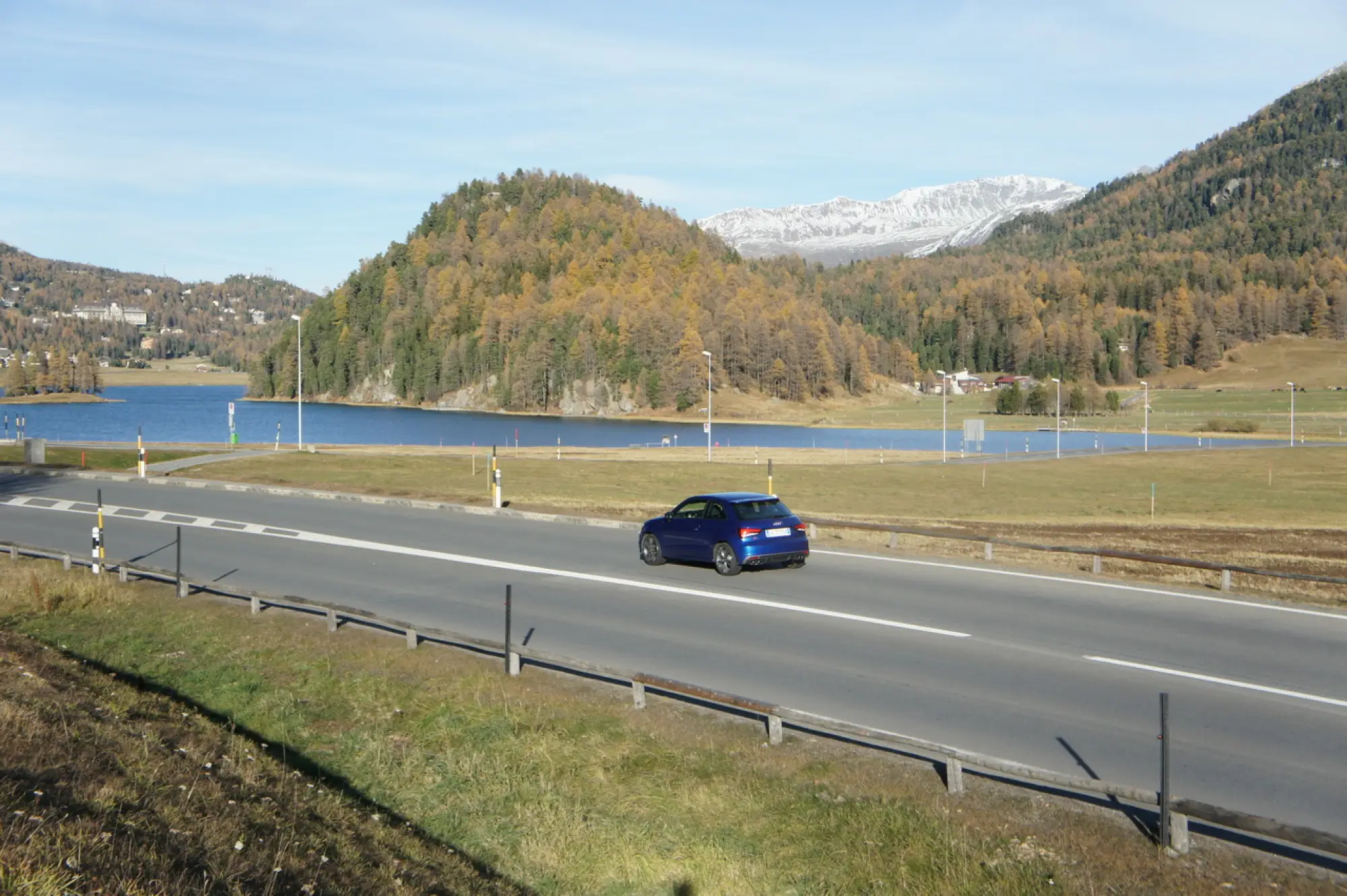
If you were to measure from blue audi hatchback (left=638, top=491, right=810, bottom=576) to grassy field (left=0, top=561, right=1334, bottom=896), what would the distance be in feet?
24.8

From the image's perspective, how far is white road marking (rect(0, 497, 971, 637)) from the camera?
664 inches

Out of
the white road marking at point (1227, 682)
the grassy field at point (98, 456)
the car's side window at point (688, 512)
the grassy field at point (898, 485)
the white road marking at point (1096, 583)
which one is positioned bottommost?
the grassy field at point (898, 485)

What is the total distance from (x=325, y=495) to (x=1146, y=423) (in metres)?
68.0

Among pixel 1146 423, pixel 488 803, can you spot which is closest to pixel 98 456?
pixel 488 803

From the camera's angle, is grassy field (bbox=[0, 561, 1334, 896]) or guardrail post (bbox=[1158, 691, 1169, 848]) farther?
guardrail post (bbox=[1158, 691, 1169, 848])

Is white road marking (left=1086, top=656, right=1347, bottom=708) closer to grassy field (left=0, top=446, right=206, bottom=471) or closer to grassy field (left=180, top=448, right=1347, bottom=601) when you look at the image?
grassy field (left=180, top=448, right=1347, bottom=601)

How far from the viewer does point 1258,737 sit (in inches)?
430

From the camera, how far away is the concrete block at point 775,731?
36.4ft

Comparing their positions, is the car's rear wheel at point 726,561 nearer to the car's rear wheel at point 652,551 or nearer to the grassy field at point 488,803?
the car's rear wheel at point 652,551

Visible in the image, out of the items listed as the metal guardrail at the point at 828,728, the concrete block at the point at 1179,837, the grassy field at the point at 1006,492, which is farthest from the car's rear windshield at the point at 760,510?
the concrete block at the point at 1179,837

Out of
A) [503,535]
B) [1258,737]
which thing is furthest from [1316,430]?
[1258,737]

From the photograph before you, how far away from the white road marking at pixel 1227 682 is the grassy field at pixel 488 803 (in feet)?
15.8

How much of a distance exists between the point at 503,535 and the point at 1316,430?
114831 millimetres

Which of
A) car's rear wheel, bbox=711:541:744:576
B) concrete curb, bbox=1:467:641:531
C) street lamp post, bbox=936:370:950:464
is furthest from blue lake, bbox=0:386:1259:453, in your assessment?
car's rear wheel, bbox=711:541:744:576
